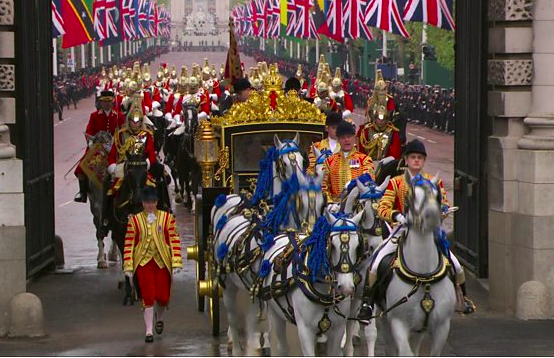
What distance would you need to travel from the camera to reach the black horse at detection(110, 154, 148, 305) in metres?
19.7

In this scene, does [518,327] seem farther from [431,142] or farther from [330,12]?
[431,142]

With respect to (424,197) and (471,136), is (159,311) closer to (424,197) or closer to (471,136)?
(471,136)

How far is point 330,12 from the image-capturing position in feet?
163

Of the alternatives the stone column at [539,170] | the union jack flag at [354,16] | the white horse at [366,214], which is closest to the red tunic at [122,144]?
the stone column at [539,170]

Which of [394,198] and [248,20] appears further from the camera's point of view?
[248,20]

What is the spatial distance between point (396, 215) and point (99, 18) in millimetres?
35006

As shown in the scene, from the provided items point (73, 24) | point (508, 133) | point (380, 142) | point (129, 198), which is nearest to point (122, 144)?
point (129, 198)

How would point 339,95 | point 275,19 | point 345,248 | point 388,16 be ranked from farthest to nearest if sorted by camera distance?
1. point 275,19
2. point 388,16
3. point 339,95
4. point 345,248

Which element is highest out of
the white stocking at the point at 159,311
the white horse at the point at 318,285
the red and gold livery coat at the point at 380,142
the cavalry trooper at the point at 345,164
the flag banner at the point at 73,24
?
the flag banner at the point at 73,24

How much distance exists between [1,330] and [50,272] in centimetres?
464

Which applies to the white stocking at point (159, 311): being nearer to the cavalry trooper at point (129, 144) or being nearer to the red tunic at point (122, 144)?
the cavalry trooper at point (129, 144)

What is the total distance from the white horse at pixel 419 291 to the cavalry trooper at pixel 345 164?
3.06 m

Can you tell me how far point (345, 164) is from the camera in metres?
16.5

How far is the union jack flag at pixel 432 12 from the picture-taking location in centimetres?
2883
